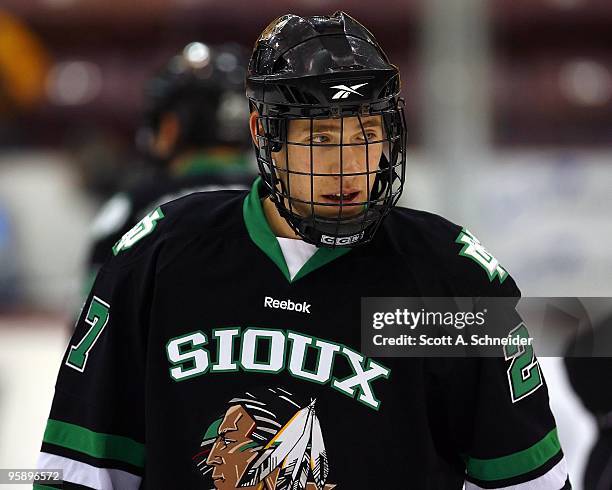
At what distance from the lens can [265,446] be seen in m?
1.54

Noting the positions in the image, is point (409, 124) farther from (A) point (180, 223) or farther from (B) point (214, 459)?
(B) point (214, 459)

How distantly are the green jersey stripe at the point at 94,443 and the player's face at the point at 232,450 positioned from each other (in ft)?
0.45

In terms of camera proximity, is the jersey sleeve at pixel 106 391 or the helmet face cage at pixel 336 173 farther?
the jersey sleeve at pixel 106 391

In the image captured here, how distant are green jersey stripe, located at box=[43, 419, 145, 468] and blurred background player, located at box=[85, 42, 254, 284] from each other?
0.99 meters

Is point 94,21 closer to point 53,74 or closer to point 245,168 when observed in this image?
point 53,74

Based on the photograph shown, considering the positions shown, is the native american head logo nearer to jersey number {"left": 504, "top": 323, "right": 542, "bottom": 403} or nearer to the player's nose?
the player's nose

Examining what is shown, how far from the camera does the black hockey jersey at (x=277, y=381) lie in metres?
1.52

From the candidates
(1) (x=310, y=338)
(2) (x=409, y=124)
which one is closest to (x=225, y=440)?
(1) (x=310, y=338)

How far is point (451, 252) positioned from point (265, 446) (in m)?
0.38

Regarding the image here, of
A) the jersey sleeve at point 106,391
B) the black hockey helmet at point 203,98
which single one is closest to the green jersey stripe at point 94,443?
the jersey sleeve at point 106,391

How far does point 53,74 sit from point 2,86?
382 millimetres

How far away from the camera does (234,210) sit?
1.64 meters

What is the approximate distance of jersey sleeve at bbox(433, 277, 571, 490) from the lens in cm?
150

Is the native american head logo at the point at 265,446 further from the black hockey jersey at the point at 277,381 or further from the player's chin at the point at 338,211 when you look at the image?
the player's chin at the point at 338,211
